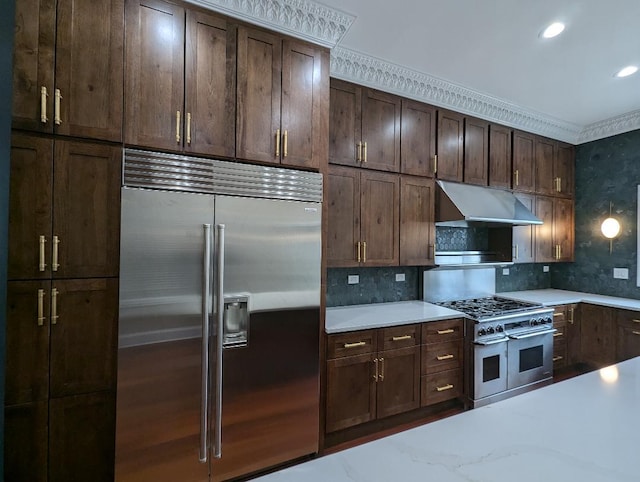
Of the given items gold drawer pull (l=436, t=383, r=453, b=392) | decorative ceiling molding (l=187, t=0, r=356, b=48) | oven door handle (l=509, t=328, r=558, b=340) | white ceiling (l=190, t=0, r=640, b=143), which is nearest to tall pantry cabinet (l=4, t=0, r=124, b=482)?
decorative ceiling molding (l=187, t=0, r=356, b=48)

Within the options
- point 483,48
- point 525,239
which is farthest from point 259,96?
point 525,239

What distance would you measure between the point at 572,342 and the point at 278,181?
4.02 metres

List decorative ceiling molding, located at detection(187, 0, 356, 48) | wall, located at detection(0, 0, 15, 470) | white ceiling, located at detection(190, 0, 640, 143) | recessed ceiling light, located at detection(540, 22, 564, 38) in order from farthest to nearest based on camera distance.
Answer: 1. recessed ceiling light, located at detection(540, 22, 564, 38)
2. white ceiling, located at detection(190, 0, 640, 143)
3. decorative ceiling molding, located at detection(187, 0, 356, 48)
4. wall, located at detection(0, 0, 15, 470)

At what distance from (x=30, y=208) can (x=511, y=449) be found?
2.14 meters

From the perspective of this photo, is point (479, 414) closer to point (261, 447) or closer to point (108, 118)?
point (261, 447)

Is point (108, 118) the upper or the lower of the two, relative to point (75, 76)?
lower

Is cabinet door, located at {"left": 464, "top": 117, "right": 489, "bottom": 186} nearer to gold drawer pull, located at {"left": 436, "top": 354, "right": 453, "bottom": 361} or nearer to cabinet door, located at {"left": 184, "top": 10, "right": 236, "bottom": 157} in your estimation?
gold drawer pull, located at {"left": 436, "top": 354, "right": 453, "bottom": 361}

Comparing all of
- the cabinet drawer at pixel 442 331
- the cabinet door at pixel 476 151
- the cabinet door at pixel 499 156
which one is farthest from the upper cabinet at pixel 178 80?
the cabinet door at pixel 499 156

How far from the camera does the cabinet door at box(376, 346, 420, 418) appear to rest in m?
2.59

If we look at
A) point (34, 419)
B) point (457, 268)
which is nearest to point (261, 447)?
point (34, 419)

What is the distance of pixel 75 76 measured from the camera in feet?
5.34

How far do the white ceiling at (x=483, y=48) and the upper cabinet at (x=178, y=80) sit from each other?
209mm

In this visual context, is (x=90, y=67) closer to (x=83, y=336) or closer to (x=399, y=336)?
(x=83, y=336)

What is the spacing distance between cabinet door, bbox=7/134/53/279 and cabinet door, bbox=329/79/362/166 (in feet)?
6.21
